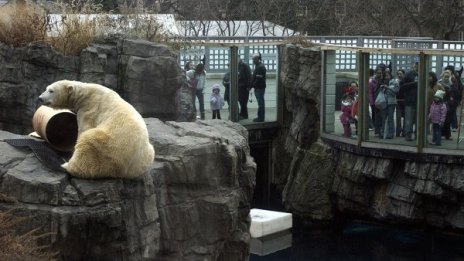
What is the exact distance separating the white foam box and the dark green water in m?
0.49

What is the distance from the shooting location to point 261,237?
13031 millimetres

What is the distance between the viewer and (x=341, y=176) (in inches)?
591

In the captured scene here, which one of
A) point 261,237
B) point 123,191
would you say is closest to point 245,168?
point 123,191

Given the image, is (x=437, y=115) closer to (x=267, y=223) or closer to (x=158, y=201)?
(x=267, y=223)

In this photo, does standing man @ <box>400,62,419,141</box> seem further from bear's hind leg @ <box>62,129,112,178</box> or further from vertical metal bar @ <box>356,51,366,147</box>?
bear's hind leg @ <box>62,129,112,178</box>

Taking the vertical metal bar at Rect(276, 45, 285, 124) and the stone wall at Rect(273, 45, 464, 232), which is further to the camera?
the vertical metal bar at Rect(276, 45, 285, 124)

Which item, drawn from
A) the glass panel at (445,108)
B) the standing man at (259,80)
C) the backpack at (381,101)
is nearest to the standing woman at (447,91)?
the glass panel at (445,108)

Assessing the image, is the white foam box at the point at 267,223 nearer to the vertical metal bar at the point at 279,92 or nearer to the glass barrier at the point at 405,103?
the glass barrier at the point at 405,103

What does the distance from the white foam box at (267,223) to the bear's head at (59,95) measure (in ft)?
18.2

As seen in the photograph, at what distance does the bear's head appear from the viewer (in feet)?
25.5

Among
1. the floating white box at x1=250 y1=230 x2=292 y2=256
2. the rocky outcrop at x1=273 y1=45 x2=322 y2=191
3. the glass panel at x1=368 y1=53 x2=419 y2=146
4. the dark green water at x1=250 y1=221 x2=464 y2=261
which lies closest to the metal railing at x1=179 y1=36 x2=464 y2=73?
the glass panel at x1=368 y1=53 x2=419 y2=146

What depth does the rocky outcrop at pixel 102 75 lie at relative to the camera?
41.9 feet

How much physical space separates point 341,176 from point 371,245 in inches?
51.7

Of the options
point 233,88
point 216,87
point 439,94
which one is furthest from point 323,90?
point 439,94
